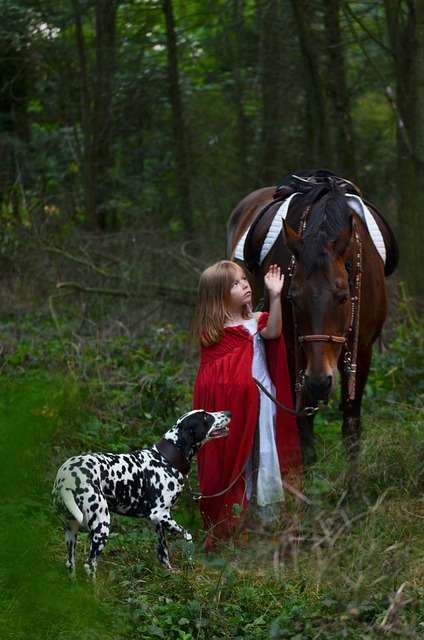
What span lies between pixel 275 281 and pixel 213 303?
0.42 meters

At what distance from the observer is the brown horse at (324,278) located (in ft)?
17.9

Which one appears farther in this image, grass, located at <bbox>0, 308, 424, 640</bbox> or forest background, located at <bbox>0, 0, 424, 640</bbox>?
forest background, located at <bbox>0, 0, 424, 640</bbox>

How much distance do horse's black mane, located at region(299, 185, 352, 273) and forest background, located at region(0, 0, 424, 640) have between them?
1.31m

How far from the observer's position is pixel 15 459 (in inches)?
103

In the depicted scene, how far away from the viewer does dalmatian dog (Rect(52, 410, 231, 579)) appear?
4262 millimetres

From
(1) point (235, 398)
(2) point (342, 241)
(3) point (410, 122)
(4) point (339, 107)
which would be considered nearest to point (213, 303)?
(1) point (235, 398)

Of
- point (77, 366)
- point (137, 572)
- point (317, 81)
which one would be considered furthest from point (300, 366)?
point (317, 81)

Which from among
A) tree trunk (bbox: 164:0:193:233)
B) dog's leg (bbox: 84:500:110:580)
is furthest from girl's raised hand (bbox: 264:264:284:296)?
tree trunk (bbox: 164:0:193:233)

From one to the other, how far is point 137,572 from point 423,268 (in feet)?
19.9

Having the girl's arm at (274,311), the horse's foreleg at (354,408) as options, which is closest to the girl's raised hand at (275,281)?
the girl's arm at (274,311)

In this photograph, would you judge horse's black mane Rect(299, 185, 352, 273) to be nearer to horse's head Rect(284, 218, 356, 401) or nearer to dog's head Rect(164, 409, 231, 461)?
horse's head Rect(284, 218, 356, 401)

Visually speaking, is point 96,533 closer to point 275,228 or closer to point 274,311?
point 274,311

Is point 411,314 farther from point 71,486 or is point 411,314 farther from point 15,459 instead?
point 15,459

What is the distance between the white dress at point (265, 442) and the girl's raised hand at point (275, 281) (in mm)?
210
